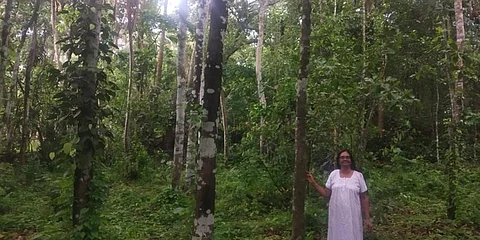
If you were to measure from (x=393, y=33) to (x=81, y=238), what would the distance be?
18.9ft

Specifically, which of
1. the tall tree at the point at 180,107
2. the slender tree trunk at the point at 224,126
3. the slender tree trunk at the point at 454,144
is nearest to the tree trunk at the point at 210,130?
the slender tree trunk at the point at 454,144

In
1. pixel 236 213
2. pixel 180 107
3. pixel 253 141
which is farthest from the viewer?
pixel 180 107

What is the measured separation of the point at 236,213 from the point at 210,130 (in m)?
4.38

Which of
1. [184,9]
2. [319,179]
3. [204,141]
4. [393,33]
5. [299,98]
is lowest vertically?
[319,179]

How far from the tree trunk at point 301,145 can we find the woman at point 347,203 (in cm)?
48

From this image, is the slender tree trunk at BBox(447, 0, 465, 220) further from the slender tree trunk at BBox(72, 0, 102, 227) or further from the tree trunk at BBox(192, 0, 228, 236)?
the slender tree trunk at BBox(72, 0, 102, 227)

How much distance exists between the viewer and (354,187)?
15.6 ft

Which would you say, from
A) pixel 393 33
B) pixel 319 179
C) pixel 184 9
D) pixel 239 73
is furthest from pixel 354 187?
pixel 239 73

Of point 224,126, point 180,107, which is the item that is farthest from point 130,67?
point 180,107

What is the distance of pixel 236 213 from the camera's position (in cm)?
841

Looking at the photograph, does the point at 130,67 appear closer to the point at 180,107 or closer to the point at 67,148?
the point at 180,107

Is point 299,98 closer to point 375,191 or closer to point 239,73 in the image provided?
point 375,191

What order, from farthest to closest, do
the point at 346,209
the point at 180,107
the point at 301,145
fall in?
1. the point at 180,107
2. the point at 301,145
3. the point at 346,209

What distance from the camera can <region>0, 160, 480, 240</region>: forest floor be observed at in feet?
20.7
